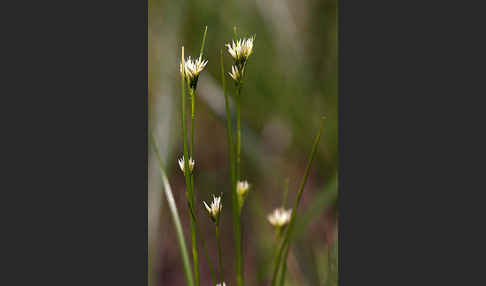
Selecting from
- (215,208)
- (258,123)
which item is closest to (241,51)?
(215,208)

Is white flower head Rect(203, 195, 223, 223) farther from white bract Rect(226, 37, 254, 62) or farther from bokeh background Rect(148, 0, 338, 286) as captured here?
bokeh background Rect(148, 0, 338, 286)

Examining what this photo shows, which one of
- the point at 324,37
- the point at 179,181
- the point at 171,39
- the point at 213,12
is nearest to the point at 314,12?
the point at 324,37

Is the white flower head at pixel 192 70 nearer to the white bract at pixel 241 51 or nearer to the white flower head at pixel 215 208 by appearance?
the white bract at pixel 241 51

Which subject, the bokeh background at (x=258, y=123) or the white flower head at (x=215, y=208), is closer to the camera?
the white flower head at (x=215, y=208)

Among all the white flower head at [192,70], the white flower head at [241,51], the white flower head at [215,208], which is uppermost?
the white flower head at [241,51]

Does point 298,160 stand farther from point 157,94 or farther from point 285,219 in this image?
point 285,219

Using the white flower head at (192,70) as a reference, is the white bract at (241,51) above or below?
above

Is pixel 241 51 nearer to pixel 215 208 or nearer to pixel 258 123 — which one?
pixel 215 208

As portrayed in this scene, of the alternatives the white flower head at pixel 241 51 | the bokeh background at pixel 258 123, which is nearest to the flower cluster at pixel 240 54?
the white flower head at pixel 241 51
